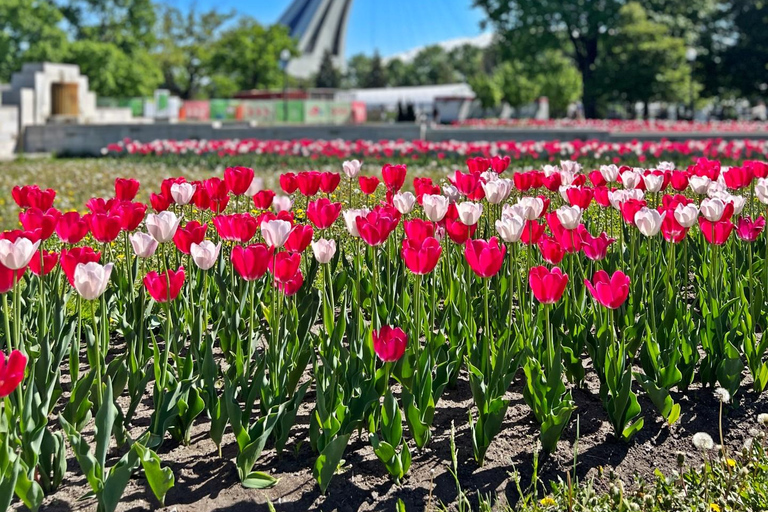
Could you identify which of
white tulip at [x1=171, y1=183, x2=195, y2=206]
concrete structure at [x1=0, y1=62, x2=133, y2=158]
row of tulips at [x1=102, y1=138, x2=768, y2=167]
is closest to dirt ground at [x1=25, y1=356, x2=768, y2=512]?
white tulip at [x1=171, y1=183, x2=195, y2=206]

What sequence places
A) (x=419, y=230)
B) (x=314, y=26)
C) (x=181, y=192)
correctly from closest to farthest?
(x=419, y=230)
(x=181, y=192)
(x=314, y=26)

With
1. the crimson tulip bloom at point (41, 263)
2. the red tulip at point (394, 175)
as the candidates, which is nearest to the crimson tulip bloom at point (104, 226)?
the crimson tulip bloom at point (41, 263)

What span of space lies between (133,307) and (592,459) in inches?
83.5

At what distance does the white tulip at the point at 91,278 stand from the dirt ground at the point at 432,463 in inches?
28.2

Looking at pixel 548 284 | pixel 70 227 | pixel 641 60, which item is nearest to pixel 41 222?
pixel 70 227

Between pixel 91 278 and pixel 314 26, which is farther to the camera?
pixel 314 26

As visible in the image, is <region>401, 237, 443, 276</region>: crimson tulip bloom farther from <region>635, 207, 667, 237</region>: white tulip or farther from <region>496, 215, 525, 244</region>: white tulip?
<region>635, 207, 667, 237</region>: white tulip

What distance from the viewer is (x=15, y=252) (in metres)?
2.71

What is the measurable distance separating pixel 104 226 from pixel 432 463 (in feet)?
5.16

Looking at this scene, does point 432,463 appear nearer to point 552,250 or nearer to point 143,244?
point 552,250

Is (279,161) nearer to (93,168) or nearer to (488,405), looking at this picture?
(93,168)

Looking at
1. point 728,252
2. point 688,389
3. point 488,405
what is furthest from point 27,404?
point 728,252

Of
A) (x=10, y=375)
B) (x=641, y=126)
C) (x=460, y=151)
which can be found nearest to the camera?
(x=10, y=375)

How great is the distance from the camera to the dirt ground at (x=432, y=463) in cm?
292
